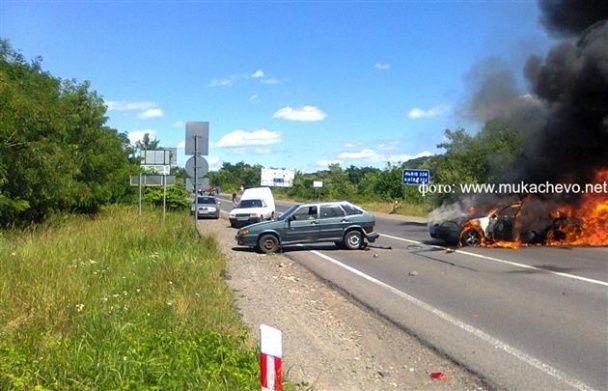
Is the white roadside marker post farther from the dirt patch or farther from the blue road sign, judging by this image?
the blue road sign

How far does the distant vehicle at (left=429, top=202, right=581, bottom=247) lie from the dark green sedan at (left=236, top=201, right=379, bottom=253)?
2.50m

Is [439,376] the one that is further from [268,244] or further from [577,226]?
[577,226]

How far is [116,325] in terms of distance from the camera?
5516mm

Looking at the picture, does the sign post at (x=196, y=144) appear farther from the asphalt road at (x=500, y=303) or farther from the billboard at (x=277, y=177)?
the billboard at (x=277, y=177)

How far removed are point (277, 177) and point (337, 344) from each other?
84.1 metres

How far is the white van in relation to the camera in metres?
28.3

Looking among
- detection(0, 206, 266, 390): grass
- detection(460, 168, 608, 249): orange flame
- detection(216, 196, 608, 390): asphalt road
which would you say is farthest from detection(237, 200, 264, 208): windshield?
detection(0, 206, 266, 390): grass

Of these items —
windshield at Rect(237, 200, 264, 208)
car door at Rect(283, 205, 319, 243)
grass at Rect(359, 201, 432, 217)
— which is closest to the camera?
car door at Rect(283, 205, 319, 243)

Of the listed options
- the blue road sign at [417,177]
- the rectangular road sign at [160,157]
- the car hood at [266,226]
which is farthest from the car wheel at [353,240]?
the blue road sign at [417,177]

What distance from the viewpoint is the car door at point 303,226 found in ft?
56.0

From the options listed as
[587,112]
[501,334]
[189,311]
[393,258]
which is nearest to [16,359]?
[189,311]

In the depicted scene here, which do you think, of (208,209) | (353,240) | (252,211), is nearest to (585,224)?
(353,240)

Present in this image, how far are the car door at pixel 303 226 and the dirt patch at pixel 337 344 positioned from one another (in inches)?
239

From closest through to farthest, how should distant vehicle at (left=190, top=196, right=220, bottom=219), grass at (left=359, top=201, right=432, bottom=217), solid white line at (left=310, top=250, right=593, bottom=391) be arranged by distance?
1. solid white line at (left=310, top=250, right=593, bottom=391)
2. distant vehicle at (left=190, top=196, right=220, bottom=219)
3. grass at (left=359, top=201, right=432, bottom=217)
